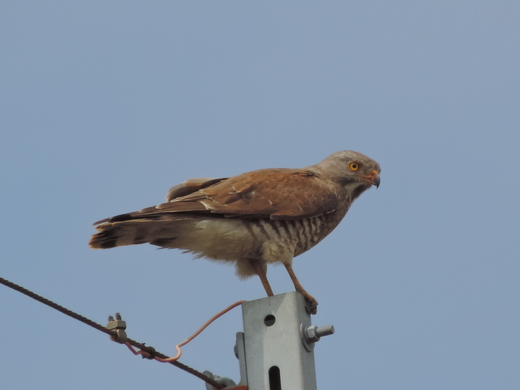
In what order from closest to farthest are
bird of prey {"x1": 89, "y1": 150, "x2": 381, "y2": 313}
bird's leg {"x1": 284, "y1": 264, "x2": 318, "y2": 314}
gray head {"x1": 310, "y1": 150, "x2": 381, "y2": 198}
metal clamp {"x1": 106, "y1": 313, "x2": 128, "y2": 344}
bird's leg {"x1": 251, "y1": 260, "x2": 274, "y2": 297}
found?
1. metal clamp {"x1": 106, "y1": 313, "x2": 128, "y2": 344}
2. bird's leg {"x1": 284, "y1": 264, "x2": 318, "y2": 314}
3. bird of prey {"x1": 89, "y1": 150, "x2": 381, "y2": 313}
4. bird's leg {"x1": 251, "y1": 260, "x2": 274, "y2": 297}
5. gray head {"x1": 310, "y1": 150, "x2": 381, "y2": 198}

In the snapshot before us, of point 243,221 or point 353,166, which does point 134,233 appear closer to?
point 243,221

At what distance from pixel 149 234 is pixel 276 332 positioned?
5.62 ft

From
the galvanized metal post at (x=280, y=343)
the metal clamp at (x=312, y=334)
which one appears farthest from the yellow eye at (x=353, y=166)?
the metal clamp at (x=312, y=334)

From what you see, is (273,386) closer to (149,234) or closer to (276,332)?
(276,332)

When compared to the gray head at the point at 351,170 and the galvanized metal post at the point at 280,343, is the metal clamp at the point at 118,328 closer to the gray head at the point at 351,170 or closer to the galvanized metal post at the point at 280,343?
the galvanized metal post at the point at 280,343

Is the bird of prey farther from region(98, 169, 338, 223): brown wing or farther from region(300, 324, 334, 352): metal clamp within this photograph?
region(300, 324, 334, 352): metal clamp

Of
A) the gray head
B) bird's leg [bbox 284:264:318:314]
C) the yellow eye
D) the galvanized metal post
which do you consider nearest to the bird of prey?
bird's leg [bbox 284:264:318:314]

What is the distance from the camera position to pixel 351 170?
7094mm

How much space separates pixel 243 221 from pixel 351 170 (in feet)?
5.22

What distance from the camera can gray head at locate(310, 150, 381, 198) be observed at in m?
7.02

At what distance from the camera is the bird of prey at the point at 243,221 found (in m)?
5.46

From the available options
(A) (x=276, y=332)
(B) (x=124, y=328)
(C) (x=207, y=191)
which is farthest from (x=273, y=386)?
(C) (x=207, y=191)

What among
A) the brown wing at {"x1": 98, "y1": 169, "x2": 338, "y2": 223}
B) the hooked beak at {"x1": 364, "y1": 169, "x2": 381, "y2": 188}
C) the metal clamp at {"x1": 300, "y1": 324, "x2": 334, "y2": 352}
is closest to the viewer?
the metal clamp at {"x1": 300, "y1": 324, "x2": 334, "y2": 352}

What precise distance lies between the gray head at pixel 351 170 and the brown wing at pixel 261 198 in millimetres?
381
